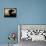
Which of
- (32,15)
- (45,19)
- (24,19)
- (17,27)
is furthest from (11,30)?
(45,19)

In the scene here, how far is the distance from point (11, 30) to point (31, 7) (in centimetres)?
89

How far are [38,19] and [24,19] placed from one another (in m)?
0.41

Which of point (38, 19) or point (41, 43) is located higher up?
point (38, 19)

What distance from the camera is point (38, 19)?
382 centimetres

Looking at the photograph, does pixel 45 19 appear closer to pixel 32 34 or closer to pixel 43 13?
pixel 43 13

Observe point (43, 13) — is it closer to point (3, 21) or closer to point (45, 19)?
point (45, 19)

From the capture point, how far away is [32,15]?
Answer: 3.82 meters

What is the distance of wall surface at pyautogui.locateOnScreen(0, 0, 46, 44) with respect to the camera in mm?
3797

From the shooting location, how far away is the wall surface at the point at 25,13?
3.80 metres

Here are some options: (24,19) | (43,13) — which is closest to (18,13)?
(24,19)

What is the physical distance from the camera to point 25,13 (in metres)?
3.81

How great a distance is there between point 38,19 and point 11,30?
0.85 meters

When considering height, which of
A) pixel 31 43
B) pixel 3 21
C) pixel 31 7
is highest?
pixel 31 7

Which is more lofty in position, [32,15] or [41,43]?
[32,15]
